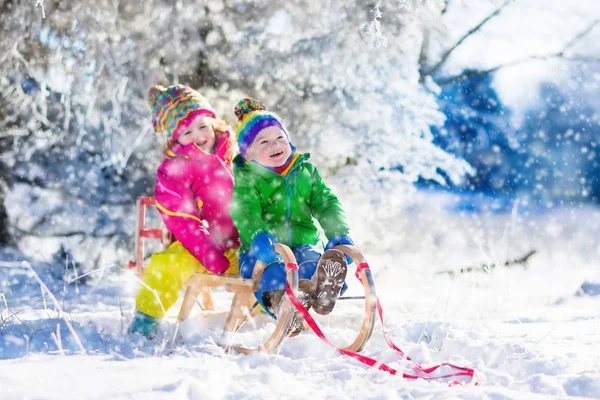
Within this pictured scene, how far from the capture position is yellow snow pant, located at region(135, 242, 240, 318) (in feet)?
12.0

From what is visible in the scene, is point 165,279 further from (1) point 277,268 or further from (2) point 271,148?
(2) point 271,148

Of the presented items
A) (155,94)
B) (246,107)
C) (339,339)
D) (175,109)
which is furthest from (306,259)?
(155,94)

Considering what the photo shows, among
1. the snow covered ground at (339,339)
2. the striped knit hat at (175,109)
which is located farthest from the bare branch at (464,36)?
the striped knit hat at (175,109)

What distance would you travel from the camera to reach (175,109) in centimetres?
407

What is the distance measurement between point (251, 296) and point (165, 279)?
0.58m

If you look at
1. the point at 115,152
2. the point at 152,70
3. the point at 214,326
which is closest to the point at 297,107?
the point at 152,70

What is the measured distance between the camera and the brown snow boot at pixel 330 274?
3.17 m

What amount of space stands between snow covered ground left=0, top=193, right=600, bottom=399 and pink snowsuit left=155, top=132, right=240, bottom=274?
1.60 ft

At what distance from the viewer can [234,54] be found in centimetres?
612

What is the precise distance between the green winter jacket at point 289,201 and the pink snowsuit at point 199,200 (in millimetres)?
296

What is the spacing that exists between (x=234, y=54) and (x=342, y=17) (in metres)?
1.20

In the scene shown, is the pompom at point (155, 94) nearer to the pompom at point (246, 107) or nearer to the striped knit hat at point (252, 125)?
the pompom at point (246, 107)

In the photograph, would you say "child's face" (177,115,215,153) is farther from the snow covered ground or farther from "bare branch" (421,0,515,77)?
"bare branch" (421,0,515,77)

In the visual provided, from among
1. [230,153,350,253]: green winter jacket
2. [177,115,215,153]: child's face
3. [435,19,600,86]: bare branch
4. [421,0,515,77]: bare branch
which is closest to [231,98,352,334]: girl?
[230,153,350,253]: green winter jacket
